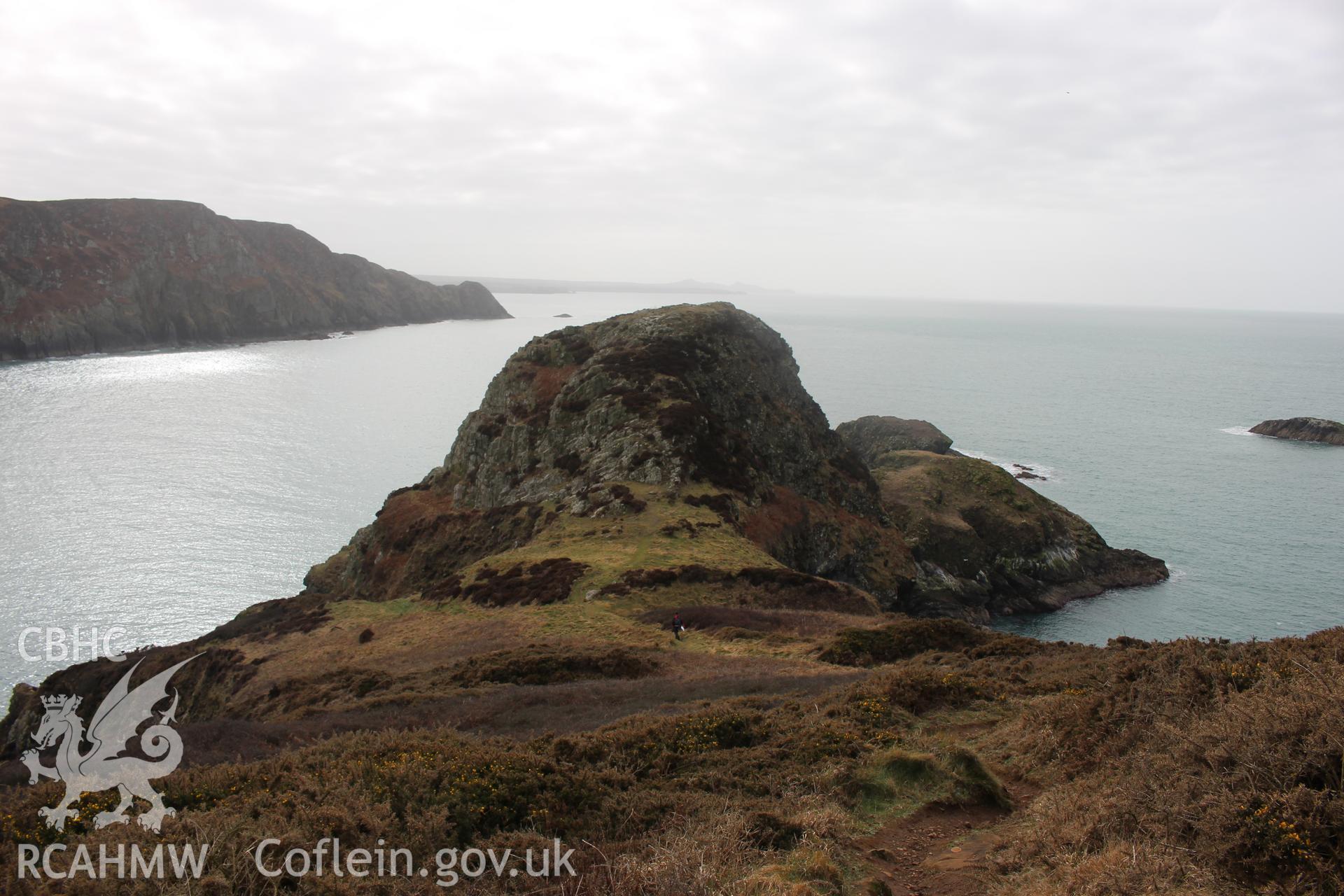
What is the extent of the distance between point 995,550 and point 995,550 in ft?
0.31

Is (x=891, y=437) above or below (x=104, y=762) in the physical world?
below

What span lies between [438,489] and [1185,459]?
117179mm

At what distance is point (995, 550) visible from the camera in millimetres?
76250

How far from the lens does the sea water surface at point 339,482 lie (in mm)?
65938

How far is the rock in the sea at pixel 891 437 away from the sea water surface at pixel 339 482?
17.4 metres

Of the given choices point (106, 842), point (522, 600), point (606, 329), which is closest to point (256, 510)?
point (606, 329)

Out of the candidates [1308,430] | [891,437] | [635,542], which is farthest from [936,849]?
[1308,430]

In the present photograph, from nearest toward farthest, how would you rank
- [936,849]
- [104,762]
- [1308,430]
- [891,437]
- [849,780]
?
[104,762] → [936,849] → [849,780] → [891,437] → [1308,430]

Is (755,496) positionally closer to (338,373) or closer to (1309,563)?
(1309,563)

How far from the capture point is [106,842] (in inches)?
382

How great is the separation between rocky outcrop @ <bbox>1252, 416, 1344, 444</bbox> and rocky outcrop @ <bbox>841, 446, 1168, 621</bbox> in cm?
8355

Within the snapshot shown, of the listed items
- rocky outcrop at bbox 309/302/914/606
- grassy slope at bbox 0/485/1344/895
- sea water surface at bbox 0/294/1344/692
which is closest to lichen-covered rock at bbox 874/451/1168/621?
sea water surface at bbox 0/294/1344/692

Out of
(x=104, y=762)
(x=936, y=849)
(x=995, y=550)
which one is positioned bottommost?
(x=995, y=550)

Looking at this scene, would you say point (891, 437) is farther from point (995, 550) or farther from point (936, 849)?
point (936, 849)
